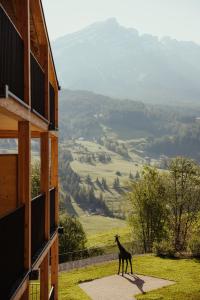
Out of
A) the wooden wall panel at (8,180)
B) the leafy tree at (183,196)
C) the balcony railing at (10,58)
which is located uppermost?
the balcony railing at (10,58)

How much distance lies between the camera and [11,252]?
25.1 feet

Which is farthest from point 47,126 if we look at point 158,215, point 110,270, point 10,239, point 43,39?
point 158,215

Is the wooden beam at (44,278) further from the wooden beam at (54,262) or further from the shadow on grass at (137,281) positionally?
the shadow on grass at (137,281)

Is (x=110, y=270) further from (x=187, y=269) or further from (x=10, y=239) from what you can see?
(x=10, y=239)

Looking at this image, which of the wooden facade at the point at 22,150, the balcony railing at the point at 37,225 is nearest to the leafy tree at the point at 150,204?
the wooden facade at the point at 22,150

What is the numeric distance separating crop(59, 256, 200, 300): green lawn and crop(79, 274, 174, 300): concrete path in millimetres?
552

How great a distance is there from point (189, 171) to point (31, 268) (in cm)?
3976

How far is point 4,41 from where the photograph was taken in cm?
686

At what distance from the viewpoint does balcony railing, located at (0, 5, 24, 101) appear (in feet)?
21.8

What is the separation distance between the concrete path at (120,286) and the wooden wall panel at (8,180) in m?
12.5

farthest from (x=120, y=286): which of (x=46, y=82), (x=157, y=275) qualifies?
(x=46, y=82)

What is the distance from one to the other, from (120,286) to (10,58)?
20.4 meters

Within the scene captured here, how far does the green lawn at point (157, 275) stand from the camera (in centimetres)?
2330

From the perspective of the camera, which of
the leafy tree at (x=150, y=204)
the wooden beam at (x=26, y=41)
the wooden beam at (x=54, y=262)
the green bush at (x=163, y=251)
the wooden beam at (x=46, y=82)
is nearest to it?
the wooden beam at (x=26, y=41)
